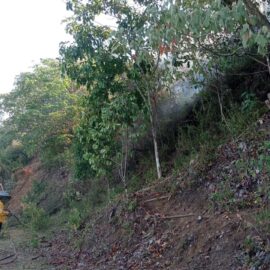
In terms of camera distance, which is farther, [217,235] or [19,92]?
[19,92]

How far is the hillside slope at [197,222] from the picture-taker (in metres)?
6.38

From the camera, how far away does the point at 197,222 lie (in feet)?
25.5

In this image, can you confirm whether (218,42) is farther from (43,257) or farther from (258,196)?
(43,257)

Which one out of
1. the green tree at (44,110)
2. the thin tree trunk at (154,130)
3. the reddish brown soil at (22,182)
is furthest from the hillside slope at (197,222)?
the reddish brown soil at (22,182)

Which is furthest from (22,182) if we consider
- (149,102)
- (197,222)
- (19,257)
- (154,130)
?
(197,222)

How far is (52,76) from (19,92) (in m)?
2.02

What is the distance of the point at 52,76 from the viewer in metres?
20.9

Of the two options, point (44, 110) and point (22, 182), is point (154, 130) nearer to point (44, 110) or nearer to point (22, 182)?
point (44, 110)

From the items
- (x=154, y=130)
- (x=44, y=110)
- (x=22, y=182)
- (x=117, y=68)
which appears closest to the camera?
(x=117, y=68)

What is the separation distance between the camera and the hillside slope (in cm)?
638

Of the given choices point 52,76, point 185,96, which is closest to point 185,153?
point 185,96

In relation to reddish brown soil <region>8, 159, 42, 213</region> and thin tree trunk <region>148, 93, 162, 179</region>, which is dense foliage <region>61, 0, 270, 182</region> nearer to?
thin tree trunk <region>148, 93, 162, 179</region>

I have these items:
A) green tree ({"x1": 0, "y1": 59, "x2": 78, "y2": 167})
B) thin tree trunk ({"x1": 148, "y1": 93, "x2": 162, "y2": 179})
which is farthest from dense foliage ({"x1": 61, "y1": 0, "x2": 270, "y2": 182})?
green tree ({"x1": 0, "y1": 59, "x2": 78, "y2": 167})

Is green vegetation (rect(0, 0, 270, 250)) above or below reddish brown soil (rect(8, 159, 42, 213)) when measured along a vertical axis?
above
